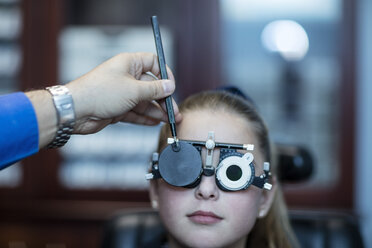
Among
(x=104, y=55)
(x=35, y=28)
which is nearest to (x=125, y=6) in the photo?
(x=104, y=55)

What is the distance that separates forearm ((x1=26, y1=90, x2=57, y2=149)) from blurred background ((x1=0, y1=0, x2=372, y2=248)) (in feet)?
6.30

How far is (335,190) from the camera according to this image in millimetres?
2920

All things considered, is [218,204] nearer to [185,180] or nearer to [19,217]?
[185,180]

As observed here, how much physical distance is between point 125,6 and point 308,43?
1.22 meters

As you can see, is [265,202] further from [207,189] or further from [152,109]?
[152,109]

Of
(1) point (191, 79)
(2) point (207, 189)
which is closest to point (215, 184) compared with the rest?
(2) point (207, 189)

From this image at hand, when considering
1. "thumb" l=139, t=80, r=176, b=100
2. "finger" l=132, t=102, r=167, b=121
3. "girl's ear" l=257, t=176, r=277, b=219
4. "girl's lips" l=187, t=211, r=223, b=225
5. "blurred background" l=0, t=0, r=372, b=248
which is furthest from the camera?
"blurred background" l=0, t=0, r=372, b=248

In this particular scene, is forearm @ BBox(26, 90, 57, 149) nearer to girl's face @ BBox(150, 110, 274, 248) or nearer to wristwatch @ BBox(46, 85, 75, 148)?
wristwatch @ BBox(46, 85, 75, 148)

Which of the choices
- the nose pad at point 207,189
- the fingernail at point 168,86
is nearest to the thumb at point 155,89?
the fingernail at point 168,86

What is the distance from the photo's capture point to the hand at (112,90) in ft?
3.43

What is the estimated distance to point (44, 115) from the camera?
39.5 inches

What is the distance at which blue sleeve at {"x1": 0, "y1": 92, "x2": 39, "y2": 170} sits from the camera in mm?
958

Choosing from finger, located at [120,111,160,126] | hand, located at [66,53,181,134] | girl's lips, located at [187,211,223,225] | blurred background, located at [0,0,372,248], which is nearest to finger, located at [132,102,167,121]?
finger, located at [120,111,160,126]

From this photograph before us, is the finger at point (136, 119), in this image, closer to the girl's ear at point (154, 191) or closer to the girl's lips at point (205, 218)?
the girl's ear at point (154, 191)
